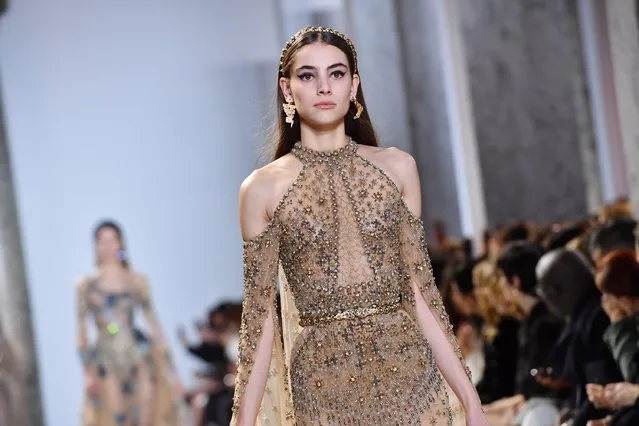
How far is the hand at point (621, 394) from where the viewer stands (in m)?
5.23

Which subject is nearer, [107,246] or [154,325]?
[154,325]

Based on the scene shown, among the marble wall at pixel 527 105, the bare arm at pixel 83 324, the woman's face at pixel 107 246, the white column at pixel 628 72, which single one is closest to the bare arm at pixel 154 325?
the woman's face at pixel 107 246

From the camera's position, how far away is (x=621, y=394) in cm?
527

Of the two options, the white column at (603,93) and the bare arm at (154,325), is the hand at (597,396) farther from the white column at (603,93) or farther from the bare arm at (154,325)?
the white column at (603,93)

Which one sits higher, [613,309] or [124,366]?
[613,309]

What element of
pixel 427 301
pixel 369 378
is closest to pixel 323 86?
pixel 427 301

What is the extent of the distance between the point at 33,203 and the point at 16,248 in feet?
2.66

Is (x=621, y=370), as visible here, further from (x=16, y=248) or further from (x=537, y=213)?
(x=16, y=248)

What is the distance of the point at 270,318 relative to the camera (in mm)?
4047

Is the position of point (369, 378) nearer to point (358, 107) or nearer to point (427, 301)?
point (427, 301)

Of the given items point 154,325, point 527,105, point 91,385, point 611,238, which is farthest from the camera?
point 527,105

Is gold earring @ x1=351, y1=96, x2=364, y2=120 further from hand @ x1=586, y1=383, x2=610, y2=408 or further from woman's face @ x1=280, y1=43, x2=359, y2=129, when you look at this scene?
hand @ x1=586, y1=383, x2=610, y2=408

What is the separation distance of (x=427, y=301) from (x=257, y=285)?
15.8 inches

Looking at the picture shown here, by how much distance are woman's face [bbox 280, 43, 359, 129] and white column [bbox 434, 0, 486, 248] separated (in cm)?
815
